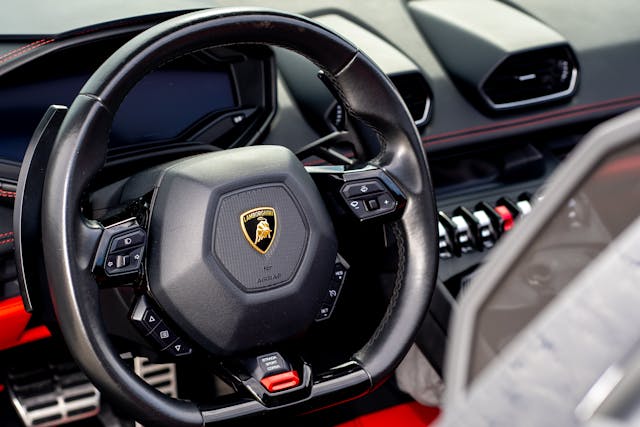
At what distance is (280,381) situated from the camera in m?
1.24

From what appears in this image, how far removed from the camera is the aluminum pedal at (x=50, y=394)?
5.56 feet

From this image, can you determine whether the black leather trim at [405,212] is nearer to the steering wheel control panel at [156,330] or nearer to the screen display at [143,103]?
the steering wheel control panel at [156,330]

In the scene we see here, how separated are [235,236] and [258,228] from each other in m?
0.03

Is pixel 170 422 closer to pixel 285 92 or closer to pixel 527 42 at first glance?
pixel 285 92

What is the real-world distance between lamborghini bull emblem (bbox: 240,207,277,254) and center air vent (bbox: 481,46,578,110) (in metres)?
0.88

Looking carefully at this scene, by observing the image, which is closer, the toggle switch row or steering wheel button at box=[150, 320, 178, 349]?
steering wheel button at box=[150, 320, 178, 349]

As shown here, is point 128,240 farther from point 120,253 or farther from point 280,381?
point 280,381

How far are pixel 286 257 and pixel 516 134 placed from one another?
3.07 ft

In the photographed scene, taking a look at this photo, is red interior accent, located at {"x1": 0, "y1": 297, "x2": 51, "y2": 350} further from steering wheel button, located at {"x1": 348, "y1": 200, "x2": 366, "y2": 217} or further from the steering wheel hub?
steering wheel button, located at {"x1": 348, "y1": 200, "x2": 366, "y2": 217}

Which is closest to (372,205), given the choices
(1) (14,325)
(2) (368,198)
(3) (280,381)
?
(2) (368,198)

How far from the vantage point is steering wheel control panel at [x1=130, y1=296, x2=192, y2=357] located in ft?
4.04

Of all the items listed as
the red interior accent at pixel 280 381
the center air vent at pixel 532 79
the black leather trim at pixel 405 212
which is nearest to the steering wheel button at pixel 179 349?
the red interior accent at pixel 280 381

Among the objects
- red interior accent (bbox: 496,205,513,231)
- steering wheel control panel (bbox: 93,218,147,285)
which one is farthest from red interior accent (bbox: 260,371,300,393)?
red interior accent (bbox: 496,205,513,231)

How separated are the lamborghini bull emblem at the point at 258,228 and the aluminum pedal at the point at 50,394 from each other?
63 centimetres
